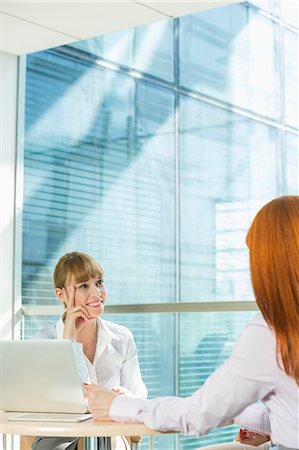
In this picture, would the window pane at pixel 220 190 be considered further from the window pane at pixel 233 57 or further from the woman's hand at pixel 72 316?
the woman's hand at pixel 72 316

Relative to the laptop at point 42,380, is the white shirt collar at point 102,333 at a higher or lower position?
higher

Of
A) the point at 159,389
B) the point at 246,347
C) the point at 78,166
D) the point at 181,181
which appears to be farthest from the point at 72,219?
the point at 246,347

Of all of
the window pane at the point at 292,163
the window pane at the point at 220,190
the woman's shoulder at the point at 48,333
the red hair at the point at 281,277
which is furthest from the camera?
the window pane at the point at 220,190

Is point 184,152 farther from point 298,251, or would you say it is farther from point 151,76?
point 298,251

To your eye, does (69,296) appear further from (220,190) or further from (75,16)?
(75,16)

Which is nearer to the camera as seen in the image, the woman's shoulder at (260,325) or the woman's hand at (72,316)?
the woman's shoulder at (260,325)

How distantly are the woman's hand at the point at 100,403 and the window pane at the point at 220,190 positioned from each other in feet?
6.82

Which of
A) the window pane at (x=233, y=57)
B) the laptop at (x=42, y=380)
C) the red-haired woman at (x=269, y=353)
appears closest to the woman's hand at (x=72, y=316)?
the laptop at (x=42, y=380)

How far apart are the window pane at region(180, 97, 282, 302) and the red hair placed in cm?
227

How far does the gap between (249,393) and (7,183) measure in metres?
3.12

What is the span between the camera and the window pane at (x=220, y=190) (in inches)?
165

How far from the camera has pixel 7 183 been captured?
189 inches

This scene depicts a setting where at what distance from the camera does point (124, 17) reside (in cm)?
405

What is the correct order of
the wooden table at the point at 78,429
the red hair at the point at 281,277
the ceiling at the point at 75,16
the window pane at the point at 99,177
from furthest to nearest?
the window pane at the point at 99,177
the ceiling at the point at 75,16
the wooden table at the point at 78,429
the red hair at the point at 281,277
